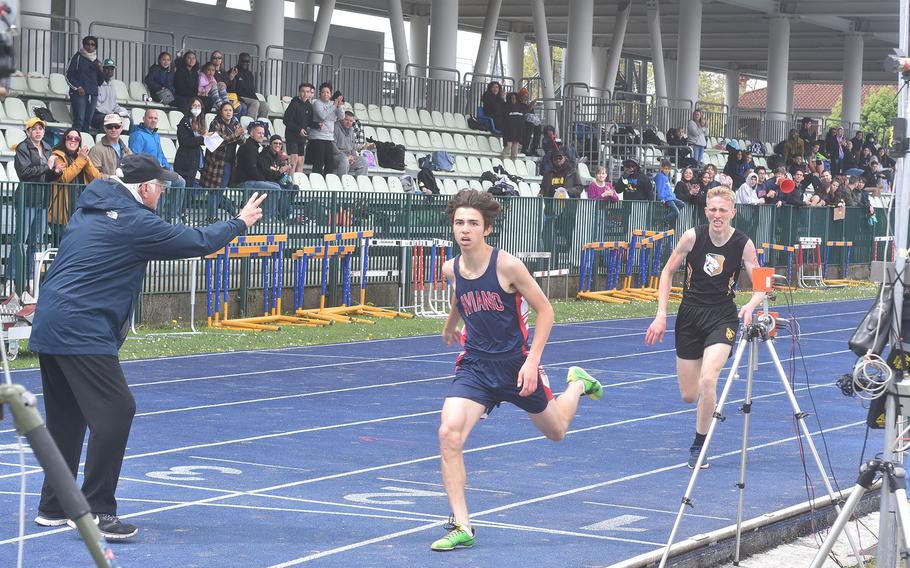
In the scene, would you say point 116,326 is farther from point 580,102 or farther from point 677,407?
point 580,102

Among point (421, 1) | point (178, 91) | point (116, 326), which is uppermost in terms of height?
point (421, 1)

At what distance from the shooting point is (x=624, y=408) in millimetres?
13039

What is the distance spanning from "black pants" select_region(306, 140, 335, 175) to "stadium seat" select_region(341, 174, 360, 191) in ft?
2.72

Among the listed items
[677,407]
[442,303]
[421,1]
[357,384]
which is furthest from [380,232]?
[421,1]

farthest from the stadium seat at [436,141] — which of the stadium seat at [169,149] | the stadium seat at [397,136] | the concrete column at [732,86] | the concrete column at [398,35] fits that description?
the concrete column at [732,86]

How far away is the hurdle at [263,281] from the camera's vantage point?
Answer: 18.8 m

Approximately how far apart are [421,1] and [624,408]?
3957 cm

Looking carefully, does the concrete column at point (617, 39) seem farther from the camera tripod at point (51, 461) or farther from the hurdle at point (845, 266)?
the camera tripod at point (51, 461)

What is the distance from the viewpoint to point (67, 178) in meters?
17.2

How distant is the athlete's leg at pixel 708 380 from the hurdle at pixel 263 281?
9.31m

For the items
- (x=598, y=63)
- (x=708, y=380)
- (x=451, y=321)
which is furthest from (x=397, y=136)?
(x=598, y=63)

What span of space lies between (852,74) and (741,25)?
14.5 ft

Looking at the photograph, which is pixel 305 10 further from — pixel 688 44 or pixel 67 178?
pixel 67 178

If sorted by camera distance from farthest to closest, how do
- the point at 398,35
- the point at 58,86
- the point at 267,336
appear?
the point at 398,35 < the point at 58,86 < the point at 267,336
